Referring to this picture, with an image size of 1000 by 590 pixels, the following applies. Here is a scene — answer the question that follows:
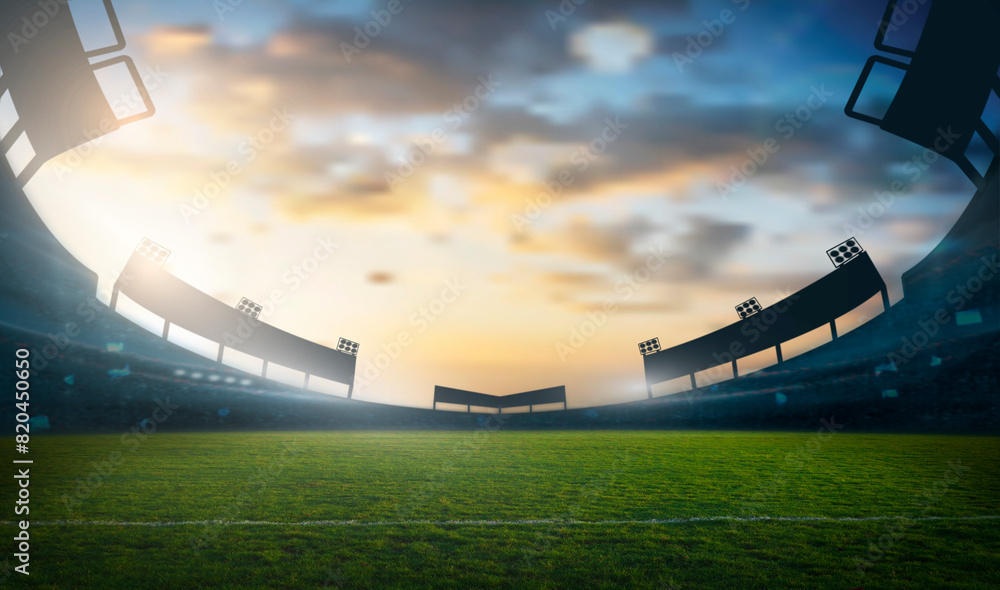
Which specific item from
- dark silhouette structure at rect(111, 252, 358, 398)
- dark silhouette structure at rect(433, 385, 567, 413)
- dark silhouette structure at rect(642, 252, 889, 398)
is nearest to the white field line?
dark silhouette structure at rect(642, 252, 889, 398)

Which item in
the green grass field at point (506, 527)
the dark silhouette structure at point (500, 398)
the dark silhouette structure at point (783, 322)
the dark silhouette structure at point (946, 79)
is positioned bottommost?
the green grass field at point (506, 527)

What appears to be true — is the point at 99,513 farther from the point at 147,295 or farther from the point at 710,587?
the point at 147,295

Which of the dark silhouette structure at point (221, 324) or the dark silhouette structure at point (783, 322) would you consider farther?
the dark silhouette structure at point (221, 324)

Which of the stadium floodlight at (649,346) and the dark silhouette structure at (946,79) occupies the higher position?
the dark silhouette structure at (946,79)

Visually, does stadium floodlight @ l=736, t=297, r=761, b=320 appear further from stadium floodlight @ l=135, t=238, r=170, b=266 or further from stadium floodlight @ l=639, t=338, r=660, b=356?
stadium floodlight @ l=135, t=238, r=170, b=266

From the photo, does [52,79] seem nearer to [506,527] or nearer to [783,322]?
[506,527]

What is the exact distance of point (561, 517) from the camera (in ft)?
26.0

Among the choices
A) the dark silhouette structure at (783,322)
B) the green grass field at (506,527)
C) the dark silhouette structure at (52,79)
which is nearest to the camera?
the green grass field at (506,527)

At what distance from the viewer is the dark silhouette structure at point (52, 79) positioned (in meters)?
34.1

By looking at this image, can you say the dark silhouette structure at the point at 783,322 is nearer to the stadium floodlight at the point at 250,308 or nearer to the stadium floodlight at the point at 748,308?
the stadium floodlight at the point at 748,308

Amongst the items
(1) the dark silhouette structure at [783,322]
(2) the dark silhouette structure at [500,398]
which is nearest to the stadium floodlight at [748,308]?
(1) the dark silhouette structure at [783,322]

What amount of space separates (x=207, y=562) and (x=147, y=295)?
5296cm

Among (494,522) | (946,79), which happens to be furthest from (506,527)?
(946,79)

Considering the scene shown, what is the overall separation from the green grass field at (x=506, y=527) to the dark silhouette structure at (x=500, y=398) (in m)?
50.9
